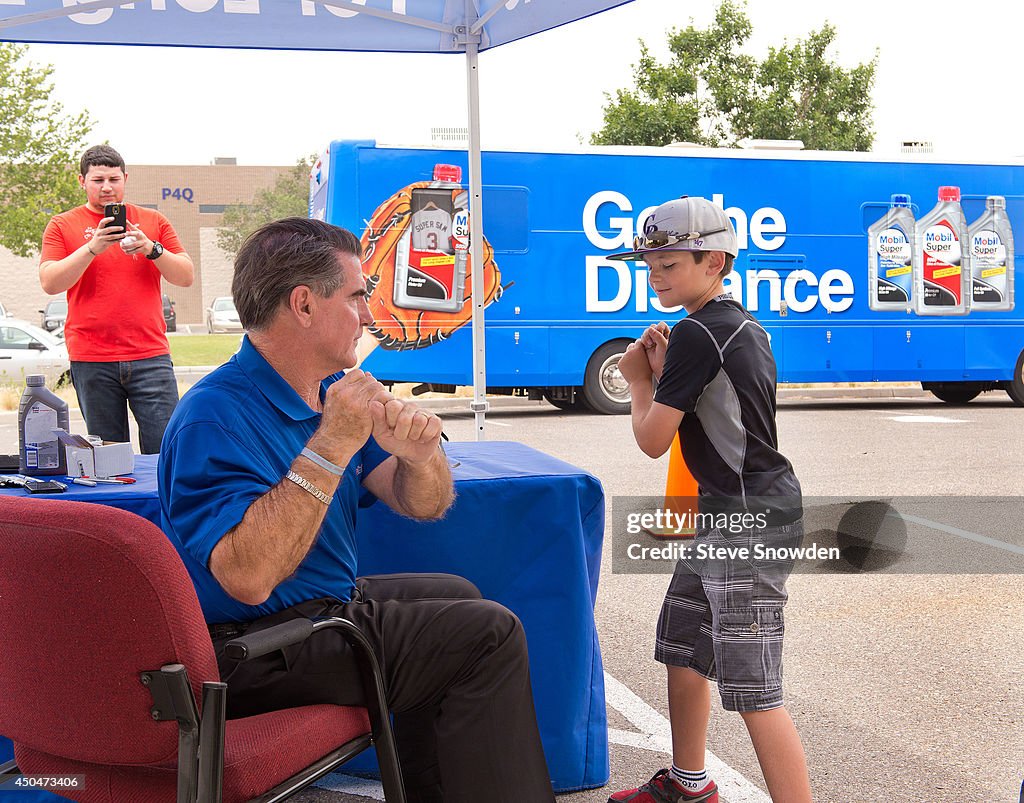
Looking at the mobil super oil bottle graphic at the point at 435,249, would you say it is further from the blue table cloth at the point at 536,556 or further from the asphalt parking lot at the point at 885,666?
the blue table cloth at the point at 536,556

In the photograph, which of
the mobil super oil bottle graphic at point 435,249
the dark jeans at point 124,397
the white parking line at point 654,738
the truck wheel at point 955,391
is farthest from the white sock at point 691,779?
the truck wheel at point 955,391

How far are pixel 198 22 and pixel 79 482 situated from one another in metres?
2.83

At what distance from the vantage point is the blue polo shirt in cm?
216

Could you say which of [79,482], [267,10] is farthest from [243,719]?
[267,10]

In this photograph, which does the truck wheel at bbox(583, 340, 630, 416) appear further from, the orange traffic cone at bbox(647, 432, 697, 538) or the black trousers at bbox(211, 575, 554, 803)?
the black trousers at bbox(211, 575, 554, 803)

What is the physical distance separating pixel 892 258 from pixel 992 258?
1529mm

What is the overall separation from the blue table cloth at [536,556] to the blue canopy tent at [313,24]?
227cm

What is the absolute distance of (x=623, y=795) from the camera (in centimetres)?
299

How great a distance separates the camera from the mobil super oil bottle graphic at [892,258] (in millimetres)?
14602

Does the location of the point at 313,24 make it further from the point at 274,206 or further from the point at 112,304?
the point at 274,206

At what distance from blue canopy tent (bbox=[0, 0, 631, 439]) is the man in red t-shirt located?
2.16ft

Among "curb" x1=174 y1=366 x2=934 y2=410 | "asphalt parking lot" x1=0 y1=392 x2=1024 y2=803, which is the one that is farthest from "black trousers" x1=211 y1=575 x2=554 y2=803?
"curb" x1=174 y1=366 x2=934 y2=410

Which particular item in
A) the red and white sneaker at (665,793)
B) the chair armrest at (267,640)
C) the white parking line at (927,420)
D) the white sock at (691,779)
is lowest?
the white parking line at (927,420)

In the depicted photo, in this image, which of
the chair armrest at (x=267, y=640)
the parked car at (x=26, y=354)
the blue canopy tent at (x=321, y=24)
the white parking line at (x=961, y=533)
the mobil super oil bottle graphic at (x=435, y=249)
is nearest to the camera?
the chair armrest at (x=267, y=640)
